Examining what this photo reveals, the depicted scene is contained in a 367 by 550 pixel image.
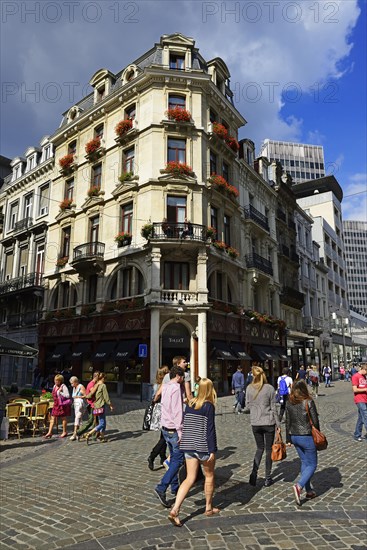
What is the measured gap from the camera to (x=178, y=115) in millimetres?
23797

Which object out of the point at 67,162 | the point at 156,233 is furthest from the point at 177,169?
the point at 67,162

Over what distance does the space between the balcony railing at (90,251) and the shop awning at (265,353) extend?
11.8m

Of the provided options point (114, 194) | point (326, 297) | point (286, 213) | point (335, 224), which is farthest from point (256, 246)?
point (335, 224)

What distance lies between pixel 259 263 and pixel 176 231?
29.9 ft

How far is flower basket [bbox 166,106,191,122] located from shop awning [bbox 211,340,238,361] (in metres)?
13.1

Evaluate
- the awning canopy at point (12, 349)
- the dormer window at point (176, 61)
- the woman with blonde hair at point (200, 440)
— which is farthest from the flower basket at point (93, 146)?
the woman with blonde hair at point (200, 440)

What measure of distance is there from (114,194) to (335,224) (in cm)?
4113

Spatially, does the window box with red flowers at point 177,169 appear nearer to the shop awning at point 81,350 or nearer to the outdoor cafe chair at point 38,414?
the shop awning at point 81,350

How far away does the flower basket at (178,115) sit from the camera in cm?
2381

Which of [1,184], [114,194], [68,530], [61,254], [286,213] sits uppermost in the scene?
[1,184]

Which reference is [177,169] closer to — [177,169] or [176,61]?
[177,169]

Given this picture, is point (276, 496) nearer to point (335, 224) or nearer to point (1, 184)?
point (1, 184)

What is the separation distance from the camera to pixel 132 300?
73.9ft

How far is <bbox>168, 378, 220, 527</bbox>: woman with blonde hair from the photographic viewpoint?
4867mm
